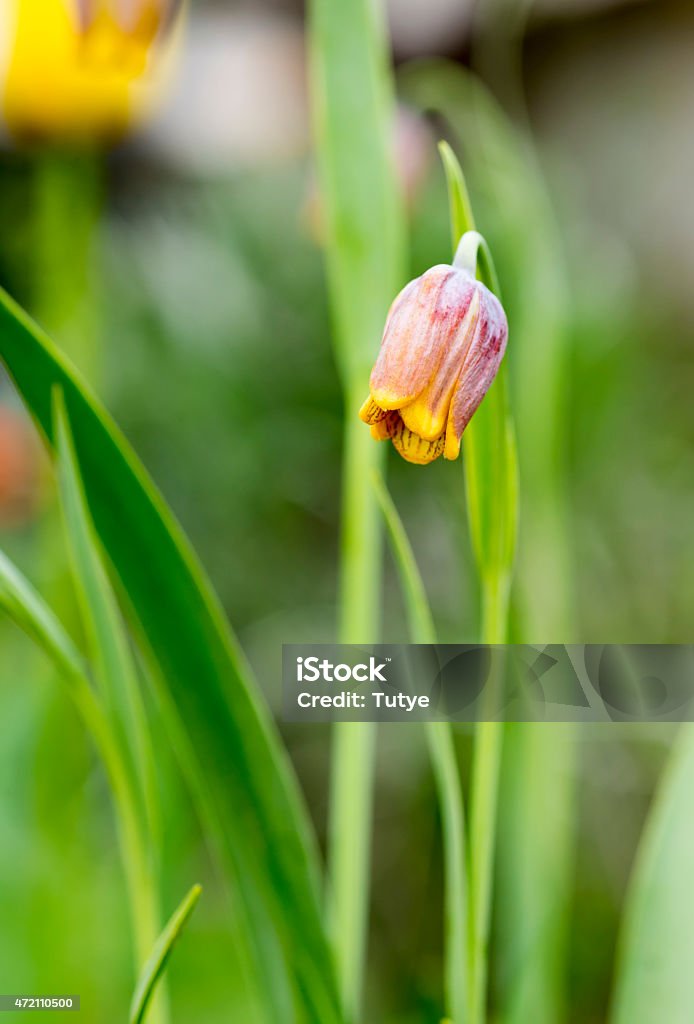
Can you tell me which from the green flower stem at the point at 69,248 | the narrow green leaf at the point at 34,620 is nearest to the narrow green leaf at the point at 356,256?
the narrow green leaf at the point at 34,620

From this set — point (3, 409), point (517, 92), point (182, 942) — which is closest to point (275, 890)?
point (182, 942)

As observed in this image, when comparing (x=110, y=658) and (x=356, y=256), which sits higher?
(x=356, y=256)

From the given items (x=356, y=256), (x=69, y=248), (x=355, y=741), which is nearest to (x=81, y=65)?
(x=69, y=248)

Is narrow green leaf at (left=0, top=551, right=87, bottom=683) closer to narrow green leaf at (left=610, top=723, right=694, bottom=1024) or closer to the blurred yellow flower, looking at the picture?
narrow green leaf at (left=610, top=723, right=694, bottom=1024)

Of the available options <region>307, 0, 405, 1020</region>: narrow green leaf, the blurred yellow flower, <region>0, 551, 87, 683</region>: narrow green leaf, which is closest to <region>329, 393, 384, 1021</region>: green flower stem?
<region>307, 0, 405, 1020</region>: narrow green leaf

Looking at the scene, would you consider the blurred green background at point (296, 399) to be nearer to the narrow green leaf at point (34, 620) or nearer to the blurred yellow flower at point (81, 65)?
the blurred yellow flower at point (81, 65)

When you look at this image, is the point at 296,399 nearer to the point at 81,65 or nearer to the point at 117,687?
the point at 81,65

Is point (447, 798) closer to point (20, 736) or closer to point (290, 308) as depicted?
point (20, 736)
